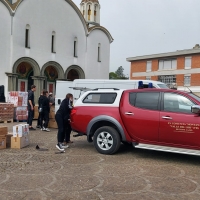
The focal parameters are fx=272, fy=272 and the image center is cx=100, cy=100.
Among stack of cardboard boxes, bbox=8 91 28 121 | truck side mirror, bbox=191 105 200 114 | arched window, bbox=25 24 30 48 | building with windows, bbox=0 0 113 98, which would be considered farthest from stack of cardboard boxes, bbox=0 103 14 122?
arched window, bbox=25 24 30 48

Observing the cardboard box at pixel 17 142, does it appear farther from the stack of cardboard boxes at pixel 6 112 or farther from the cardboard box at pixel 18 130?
the stack of cardboard boxes at pixel 6 112

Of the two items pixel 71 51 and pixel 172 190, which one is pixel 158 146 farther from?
pixel 71 51

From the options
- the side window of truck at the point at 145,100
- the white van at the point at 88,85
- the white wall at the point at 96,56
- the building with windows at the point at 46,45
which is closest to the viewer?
the side window of truck at the point at 145,100

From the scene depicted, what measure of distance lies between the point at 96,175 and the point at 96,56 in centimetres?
2596

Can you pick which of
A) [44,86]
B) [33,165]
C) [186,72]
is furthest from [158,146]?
[186,72]

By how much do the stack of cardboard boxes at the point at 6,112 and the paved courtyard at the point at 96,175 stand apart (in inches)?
270

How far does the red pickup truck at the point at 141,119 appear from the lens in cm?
625

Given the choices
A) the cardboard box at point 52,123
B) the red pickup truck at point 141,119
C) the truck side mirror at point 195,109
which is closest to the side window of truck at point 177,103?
the red pickup truck at point 141,119

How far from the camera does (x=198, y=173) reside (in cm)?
575

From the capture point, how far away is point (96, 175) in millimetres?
5441

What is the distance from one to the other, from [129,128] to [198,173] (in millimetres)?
1968

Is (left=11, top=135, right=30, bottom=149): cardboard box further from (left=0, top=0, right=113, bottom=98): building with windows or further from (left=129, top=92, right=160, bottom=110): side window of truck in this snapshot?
(left=0, top=0, right=113, bottom=98): building with windows

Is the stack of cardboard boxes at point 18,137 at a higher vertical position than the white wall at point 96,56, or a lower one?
lower

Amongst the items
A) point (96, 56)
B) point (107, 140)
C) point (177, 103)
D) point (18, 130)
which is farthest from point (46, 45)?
point (177, 103)
